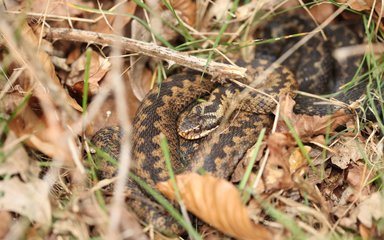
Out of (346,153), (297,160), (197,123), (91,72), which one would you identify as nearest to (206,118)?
(197,123)

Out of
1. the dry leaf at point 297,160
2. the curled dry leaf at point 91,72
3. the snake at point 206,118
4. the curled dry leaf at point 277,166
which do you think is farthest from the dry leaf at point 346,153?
the curled dry leaf at point 91,72

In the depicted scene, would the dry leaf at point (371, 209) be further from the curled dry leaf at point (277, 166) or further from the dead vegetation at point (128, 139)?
the curled dry leaf at point (277, 166)

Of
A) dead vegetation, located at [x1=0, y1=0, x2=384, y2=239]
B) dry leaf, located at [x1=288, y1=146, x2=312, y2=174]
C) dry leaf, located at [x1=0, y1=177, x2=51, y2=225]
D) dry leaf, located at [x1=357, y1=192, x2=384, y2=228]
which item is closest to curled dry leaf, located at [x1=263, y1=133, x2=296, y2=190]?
dead vegetation, located at [x1=0, y1=0, x2=384, y2=239]

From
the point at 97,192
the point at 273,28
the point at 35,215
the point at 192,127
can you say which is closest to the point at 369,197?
the point at 192,127

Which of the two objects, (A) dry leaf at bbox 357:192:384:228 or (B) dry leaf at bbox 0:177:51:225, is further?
(A) dry leaf at bbox 357:192:384:228

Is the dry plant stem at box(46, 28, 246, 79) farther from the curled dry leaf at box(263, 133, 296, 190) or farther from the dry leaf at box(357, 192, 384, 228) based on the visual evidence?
the dry leaf at box(357, 192, 384, 228)

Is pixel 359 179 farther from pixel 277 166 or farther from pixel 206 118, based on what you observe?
pixel 206 118
